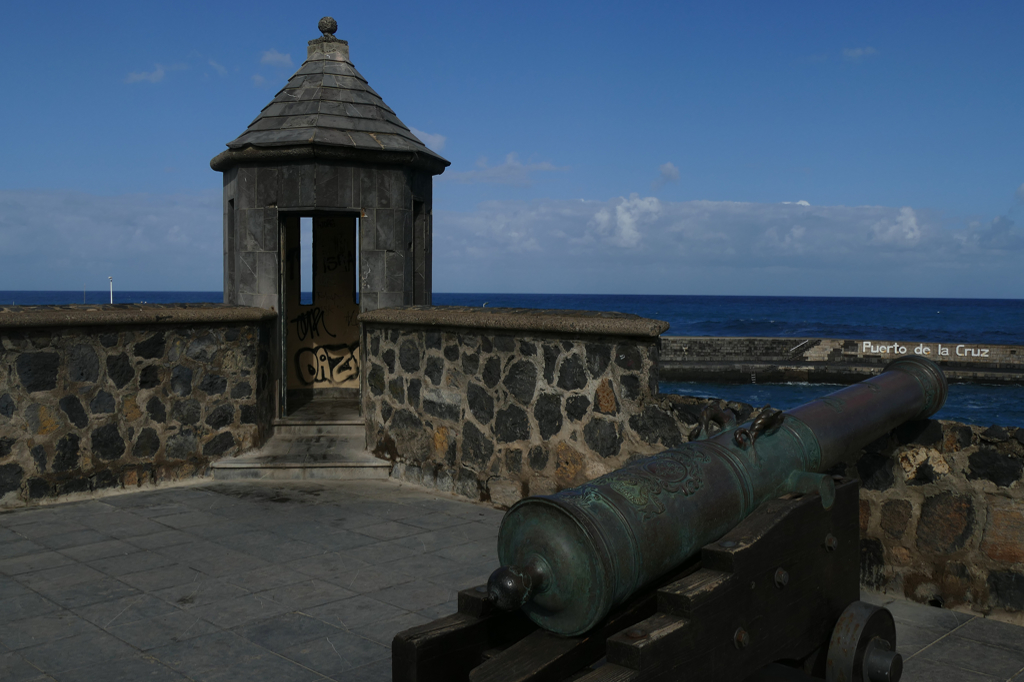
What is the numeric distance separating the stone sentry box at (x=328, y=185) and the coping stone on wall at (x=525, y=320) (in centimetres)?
82

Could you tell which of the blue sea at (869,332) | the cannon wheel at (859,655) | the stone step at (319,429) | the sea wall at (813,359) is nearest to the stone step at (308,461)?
the stone step at (319,429)

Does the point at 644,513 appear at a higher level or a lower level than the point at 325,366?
higher

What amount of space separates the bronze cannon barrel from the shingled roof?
223 inches

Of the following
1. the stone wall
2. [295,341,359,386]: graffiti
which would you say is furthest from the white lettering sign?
the stone wall

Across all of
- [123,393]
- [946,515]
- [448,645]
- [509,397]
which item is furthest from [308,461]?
[448,645]

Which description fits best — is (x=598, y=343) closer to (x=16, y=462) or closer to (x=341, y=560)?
(x=341, y=560)

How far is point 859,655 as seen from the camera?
10.3 feet

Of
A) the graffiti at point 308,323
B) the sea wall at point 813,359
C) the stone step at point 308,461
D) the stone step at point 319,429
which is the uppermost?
the graffiti at point 308,323

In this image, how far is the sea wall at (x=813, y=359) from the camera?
132 feet

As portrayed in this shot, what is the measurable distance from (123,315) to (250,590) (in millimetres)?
3254

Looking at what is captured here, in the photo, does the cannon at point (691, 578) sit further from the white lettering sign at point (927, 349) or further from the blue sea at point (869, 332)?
the white lettering sign at point (927, 349)

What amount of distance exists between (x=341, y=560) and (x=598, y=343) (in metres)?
2.20

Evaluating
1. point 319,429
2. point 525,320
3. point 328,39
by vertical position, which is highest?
point 328,39

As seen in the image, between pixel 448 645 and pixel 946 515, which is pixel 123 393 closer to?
pixel 448 645
